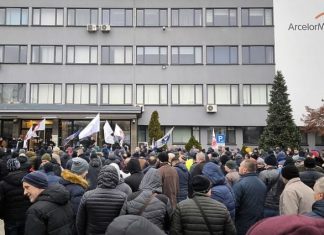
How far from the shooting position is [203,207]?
5.00 meters

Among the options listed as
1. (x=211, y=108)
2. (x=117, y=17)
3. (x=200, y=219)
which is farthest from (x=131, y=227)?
(x=117, y=17)

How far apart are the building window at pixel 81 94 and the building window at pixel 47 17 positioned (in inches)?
235

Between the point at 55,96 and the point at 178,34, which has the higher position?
the point at 178,34

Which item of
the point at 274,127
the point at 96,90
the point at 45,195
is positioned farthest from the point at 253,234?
the point at 96,90

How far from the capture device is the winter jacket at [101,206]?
214 inches

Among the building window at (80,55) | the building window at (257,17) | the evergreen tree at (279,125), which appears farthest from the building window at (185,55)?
the evergreen tree at (279,125)

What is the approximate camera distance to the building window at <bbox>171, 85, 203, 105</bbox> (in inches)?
1510

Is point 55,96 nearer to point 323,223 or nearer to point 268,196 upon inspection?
point 268,196

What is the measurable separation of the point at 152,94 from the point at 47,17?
38.9 ft

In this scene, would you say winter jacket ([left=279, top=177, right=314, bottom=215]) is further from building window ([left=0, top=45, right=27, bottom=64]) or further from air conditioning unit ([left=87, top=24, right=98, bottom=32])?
building window ([left=0, top=45, right=27, bottom=64])

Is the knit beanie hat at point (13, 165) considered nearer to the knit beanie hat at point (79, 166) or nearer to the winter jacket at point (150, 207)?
the knit beanie hat at point (79, 166)

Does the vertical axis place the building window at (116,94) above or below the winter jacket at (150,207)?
above

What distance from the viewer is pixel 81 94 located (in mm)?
37969

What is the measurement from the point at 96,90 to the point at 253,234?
37.0 m
